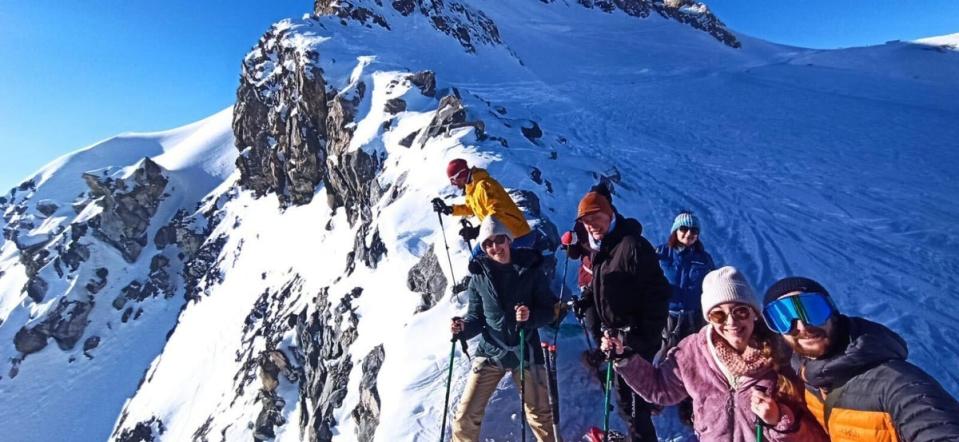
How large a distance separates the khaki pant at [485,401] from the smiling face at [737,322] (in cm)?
229

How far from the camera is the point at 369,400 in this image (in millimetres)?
7711

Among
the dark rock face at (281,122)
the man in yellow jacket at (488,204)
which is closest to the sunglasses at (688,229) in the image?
the man in yellow jacket at (488,204)

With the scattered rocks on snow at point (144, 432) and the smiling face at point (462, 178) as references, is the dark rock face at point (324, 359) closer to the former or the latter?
the smiling face at point (462, 178)

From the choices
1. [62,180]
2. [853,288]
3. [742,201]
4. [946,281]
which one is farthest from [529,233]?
[62,180]

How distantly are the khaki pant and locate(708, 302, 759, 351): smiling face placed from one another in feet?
7.52

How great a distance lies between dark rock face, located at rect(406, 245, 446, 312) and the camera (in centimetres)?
861

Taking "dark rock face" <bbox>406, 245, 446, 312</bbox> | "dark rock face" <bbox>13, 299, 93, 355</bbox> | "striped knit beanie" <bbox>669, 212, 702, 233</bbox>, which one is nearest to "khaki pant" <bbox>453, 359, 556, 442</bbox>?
"striped knit beanie" <bbox>669, 212, 702, 233</bbox>

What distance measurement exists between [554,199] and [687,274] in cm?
534

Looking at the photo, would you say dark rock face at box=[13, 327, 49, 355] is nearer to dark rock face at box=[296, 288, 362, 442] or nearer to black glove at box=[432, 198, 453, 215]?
dark rock face at box=[296, 288, 362, 442]

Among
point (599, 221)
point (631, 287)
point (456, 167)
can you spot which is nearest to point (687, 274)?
point (631, 287)

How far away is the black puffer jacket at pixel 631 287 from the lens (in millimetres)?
4148

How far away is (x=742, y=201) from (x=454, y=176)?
1062cm

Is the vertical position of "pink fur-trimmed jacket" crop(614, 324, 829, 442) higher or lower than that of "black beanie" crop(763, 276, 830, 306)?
lower

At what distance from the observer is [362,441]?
7.41 metres
